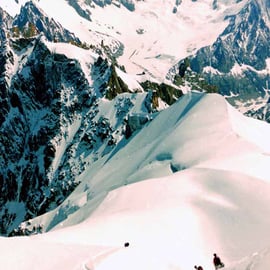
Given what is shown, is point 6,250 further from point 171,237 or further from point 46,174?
point 46,174

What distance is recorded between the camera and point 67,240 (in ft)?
161

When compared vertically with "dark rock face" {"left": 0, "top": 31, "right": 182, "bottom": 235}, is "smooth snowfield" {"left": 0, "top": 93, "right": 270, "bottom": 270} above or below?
above

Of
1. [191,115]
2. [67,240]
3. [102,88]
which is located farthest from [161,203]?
[102,88]

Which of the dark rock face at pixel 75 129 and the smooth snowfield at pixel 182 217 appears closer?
the smooth snowfield at pixel 182 217

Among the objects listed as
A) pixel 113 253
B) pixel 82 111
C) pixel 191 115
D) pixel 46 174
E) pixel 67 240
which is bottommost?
pixel 46 174

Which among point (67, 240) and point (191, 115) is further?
point (191, 115)

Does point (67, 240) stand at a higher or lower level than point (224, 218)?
higher

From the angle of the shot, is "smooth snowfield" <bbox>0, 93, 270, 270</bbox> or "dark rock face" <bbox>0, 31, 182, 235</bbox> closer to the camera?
"smooth snowfield" <bbox>0, 93, 270, 270</bbox>

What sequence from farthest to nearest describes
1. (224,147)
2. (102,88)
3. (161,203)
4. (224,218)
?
(102,88), (224,147), (161,203), (224,218)

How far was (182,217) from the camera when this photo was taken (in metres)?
57.9

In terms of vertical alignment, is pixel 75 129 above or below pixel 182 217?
below

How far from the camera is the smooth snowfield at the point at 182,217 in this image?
A: 3872cm

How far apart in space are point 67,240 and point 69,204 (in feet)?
215

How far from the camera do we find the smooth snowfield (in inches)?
1524
